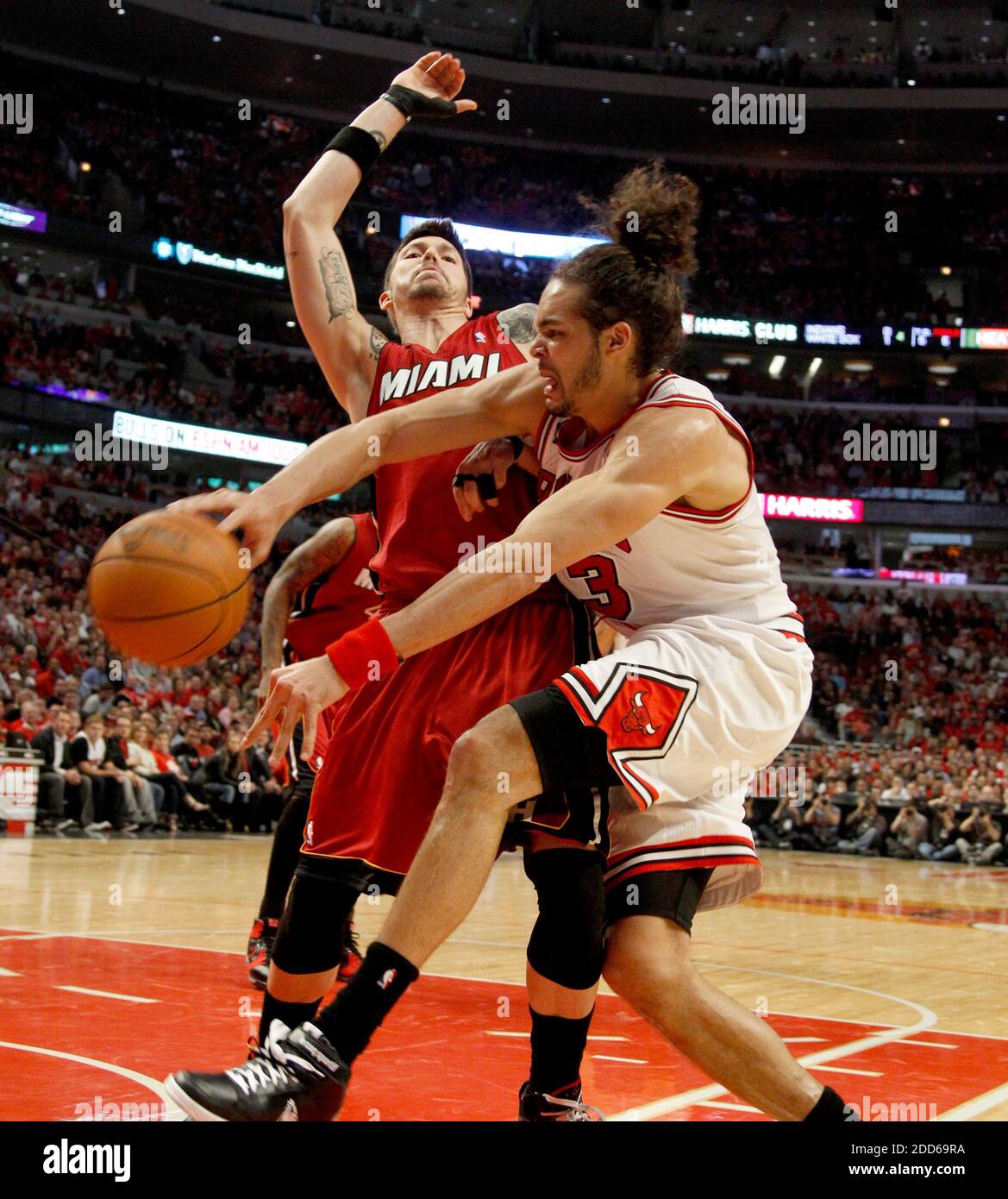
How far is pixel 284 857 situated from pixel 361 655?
2894 millimetres

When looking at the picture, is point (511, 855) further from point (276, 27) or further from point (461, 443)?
point (276, 27)

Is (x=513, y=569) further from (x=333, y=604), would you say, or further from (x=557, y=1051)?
(x=333, y=604)

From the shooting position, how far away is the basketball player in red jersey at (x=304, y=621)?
17.5ft

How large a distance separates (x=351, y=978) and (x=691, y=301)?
31518 mm

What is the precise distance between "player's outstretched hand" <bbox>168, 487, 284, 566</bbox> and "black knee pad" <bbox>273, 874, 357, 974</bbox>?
0.88 metres

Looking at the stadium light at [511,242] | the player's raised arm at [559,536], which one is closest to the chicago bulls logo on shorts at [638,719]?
the player's raised arm at [559,536]

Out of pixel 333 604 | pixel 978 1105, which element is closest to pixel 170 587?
pixel 978 1105

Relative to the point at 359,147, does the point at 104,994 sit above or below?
below

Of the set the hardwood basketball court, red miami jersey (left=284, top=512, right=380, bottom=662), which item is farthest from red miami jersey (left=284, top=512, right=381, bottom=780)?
the hardwood basketball court

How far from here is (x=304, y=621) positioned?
5.95m

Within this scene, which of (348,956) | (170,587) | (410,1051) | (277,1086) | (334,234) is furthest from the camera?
(348,956)

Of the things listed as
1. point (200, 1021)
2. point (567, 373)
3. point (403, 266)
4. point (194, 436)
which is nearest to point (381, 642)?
point (567, 373)

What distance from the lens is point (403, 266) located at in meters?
4.13

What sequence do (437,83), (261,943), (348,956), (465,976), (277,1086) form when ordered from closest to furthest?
(277,1086), (437,83), (261,943), (348,956), (465,976)
